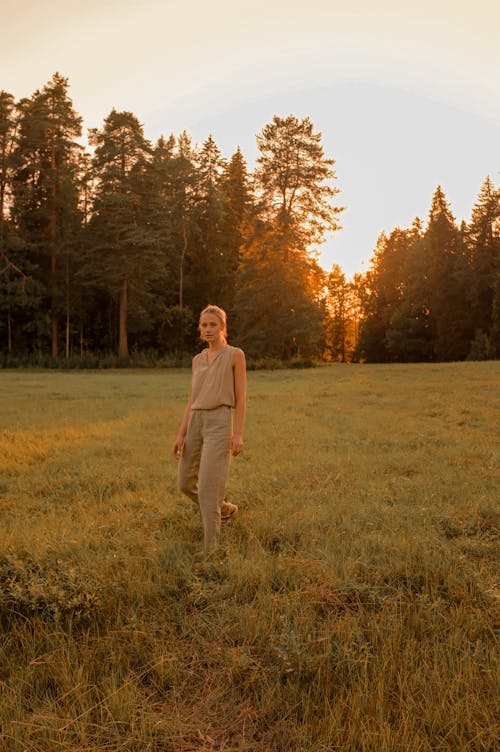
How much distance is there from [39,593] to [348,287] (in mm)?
83871

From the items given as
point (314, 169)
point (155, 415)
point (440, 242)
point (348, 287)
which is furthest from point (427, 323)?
point (155, 415)

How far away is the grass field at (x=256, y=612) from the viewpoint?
264cm

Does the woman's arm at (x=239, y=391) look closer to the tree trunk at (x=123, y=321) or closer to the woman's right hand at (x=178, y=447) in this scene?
the woman's right hand at (x=178, y=447)

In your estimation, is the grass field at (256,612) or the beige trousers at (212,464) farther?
the beige trousers at (212,464)

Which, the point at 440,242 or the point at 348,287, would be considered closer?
the point at 440,242

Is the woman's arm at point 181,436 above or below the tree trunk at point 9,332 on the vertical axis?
below

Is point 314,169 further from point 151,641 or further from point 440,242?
point 151,641

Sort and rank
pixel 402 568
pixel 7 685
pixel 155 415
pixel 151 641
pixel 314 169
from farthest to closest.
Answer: pixel 314 169, pixel 155 415, pixel 402 568, pixel 151 641, pixel 7 685

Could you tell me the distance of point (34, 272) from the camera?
4456 centimetres

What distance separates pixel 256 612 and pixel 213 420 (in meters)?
1.80

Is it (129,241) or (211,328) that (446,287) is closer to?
(129,241)

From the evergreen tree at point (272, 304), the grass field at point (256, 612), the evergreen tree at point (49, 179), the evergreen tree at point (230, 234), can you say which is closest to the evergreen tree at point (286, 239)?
the evergreen tree at point (272, 304)

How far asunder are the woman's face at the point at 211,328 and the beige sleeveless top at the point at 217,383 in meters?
0.15

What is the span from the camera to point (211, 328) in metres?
4.97
